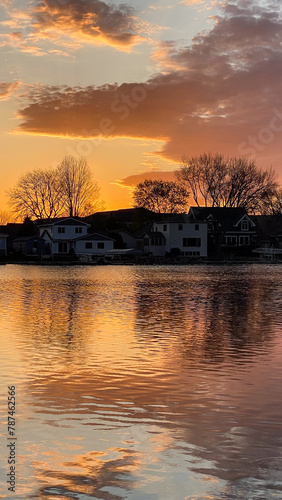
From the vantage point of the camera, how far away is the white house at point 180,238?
99.4m

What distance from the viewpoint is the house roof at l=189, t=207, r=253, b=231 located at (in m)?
106

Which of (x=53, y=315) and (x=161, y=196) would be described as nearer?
(x=53, y=315)

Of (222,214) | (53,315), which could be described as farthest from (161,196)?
(53,315)

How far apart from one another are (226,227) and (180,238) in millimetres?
9527

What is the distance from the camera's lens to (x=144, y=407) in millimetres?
10109

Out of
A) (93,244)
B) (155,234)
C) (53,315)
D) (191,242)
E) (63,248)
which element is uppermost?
(155,234)

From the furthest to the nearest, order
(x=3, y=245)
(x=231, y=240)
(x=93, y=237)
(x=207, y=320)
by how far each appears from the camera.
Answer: (x=231, y=240)
(x=3, y=245)
(x=93, y=237)
(x=207, y=320)

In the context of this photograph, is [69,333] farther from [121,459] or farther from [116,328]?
[121,459]

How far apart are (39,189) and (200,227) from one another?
33.9m

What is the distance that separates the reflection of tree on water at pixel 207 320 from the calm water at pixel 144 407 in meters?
0.07

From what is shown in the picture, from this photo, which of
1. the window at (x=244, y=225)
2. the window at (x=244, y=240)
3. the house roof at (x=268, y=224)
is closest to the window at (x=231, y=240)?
the window at (x=244, y=240)

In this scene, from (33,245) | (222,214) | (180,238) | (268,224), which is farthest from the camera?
(268,224)

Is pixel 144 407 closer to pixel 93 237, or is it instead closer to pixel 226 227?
pixel 93 237

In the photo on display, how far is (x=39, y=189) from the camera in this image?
120 meters
